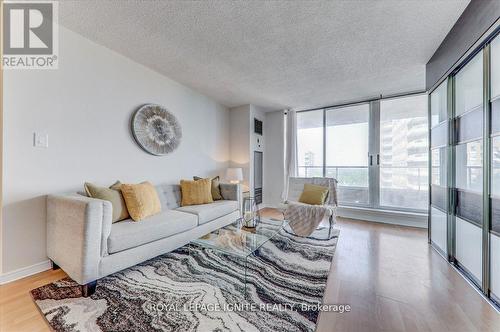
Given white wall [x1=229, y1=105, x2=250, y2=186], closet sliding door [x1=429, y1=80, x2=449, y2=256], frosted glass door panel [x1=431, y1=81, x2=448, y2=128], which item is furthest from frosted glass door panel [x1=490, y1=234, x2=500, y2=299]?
white wall [x1=229, y1=105, x2=250, y2=186]

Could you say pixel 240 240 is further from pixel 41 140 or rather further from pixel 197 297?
pixel 41 140

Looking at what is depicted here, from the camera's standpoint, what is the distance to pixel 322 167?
15.1 ft

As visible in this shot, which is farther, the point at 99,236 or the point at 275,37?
the point at 275,37

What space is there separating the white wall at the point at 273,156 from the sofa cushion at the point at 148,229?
2779 millimetres

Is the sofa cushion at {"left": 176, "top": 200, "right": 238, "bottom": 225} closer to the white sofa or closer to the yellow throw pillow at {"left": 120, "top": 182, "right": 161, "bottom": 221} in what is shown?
the white sofa

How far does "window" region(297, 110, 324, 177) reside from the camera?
4.66 m

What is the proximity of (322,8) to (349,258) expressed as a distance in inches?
97.3

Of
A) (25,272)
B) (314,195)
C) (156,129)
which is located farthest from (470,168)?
(25,272)

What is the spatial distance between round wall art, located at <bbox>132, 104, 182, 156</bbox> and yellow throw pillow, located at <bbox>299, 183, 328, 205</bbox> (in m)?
2.24

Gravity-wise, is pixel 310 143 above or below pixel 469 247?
above

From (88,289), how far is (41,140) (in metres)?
1.45

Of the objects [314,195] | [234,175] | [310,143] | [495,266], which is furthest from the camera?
[310,143]

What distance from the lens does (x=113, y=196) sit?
2.08 meters

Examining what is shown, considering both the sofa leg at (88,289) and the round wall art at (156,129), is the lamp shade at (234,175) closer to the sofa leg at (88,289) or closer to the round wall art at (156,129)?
the round wall art at (156,129)
